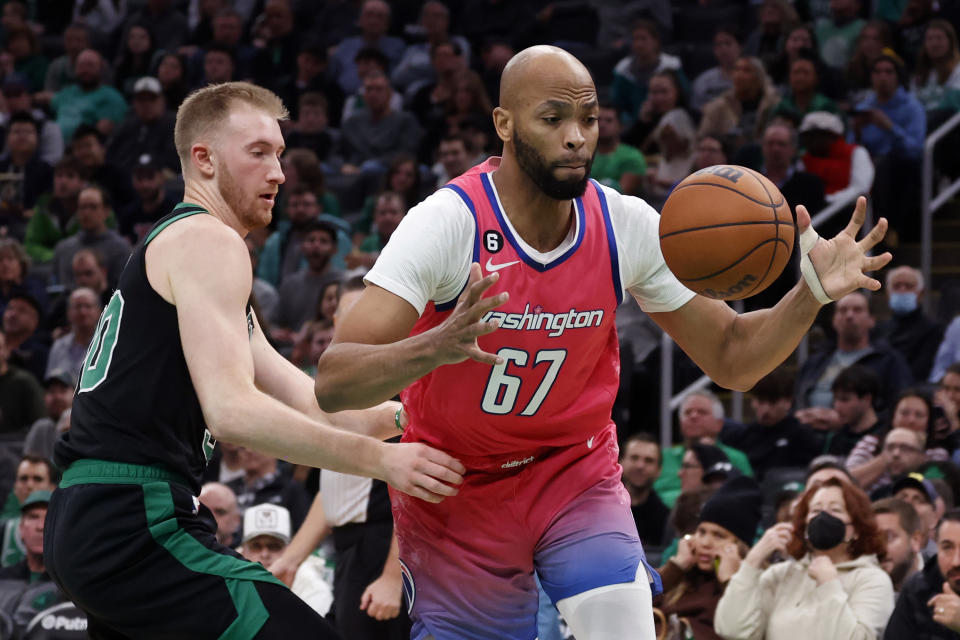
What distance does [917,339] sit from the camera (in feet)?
32.7

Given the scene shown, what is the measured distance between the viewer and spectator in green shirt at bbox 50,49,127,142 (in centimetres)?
1563

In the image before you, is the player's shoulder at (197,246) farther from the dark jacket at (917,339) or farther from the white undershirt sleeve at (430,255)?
the dark jacket at (917,339)

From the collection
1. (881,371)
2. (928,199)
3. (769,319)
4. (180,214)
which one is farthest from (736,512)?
(928,199)

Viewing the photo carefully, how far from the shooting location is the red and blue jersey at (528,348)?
426 cm

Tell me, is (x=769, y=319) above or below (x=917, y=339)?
above

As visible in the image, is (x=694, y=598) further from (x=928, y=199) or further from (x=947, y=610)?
(x=928, y=199)

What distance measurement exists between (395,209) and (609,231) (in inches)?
292

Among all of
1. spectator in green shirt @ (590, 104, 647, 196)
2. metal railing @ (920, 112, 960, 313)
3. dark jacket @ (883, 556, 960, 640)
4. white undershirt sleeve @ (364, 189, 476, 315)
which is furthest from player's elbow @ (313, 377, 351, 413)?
metal railing @ (920, 112, 960, 313)

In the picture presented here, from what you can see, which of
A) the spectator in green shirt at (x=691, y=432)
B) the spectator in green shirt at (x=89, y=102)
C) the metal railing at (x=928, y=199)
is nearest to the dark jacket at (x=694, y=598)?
the spectator in green shirt at (x=691, y=432)

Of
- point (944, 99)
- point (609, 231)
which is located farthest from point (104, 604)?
point (944, 99)

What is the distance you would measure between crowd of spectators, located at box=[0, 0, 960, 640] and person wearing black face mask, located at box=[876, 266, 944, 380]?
0.06ft

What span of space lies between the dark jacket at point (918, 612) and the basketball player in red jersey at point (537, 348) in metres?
2.28

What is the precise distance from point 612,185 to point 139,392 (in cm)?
814

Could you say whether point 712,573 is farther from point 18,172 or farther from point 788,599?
point 18,172
